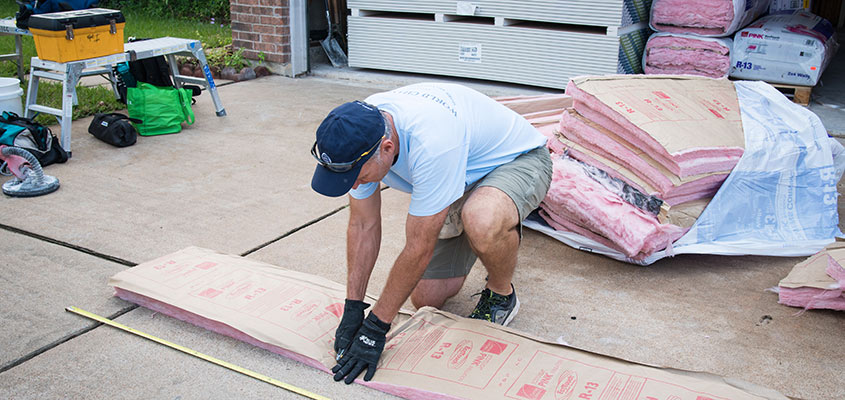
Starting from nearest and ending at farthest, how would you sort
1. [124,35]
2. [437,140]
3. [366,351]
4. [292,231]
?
[437,140]
[366,351]
[292,231]
[124,35]

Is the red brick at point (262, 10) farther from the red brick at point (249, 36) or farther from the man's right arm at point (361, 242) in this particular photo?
the man's right arm at point (361, 242)

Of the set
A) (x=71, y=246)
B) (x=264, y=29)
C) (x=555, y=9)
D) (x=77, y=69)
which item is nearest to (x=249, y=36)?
(x=264, y=29)

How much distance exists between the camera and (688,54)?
5051 millimetres

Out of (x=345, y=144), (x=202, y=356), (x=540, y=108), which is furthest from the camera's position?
(x=540, y=108)

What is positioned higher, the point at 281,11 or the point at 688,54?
the point at 281,11

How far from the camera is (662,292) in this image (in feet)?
8.98

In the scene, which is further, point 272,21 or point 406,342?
point 272,21

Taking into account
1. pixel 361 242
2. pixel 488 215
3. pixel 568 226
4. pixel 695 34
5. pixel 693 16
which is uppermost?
pixel 693 16

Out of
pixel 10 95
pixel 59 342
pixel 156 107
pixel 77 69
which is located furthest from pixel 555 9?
pixel 59 342

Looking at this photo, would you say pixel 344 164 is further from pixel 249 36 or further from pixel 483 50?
pixel 249 36

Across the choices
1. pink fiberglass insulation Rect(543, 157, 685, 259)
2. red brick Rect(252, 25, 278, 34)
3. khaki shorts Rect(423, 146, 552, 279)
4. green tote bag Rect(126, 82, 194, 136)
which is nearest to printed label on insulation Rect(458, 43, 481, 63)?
red brick Rect(252, 25, 278, 34)

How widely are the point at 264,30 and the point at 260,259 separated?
3817mm

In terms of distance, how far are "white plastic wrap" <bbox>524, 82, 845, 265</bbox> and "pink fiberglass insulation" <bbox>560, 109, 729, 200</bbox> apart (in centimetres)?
9

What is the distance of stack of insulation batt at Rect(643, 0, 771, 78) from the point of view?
488 cm
